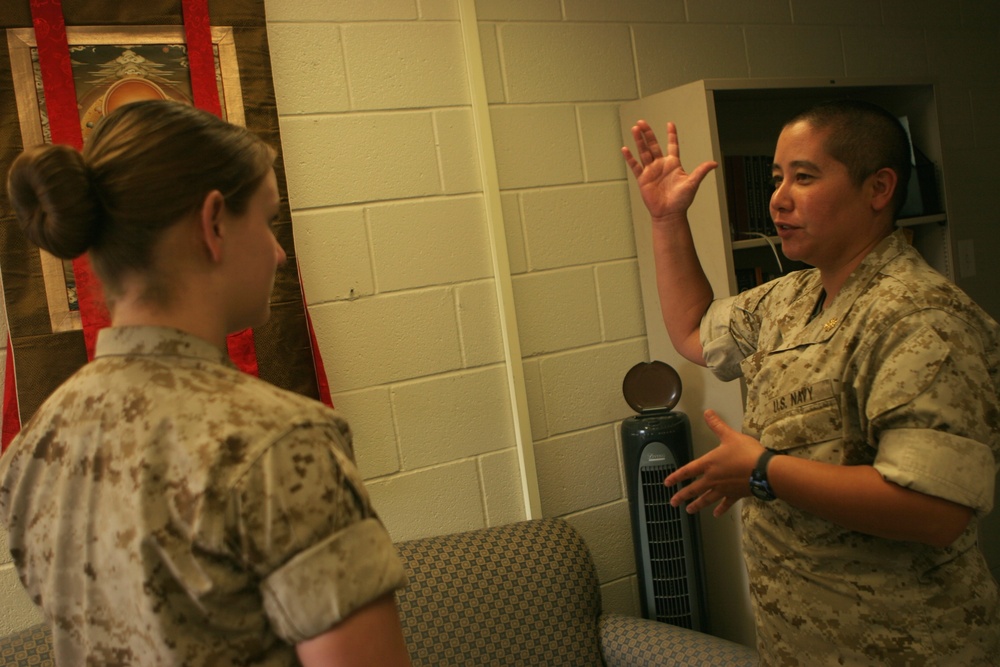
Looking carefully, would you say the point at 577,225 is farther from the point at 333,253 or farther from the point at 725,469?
the point at 725,469

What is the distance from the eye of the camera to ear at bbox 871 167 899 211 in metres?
1.45

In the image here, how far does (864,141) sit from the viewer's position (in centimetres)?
145

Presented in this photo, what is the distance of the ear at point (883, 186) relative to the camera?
4.76 feet

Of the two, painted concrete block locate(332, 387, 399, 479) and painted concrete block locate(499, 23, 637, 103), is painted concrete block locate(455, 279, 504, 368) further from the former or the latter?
painted concrete block locate(499, 23, 637, 103)

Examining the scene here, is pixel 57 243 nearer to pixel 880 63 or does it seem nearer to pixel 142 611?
pixel 142 611

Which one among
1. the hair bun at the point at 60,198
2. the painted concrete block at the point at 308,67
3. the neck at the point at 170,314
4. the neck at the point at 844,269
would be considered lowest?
the neck at the point at 844,269

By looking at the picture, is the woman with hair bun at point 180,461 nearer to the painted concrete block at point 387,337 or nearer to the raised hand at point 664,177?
the raised hand at point 664,177

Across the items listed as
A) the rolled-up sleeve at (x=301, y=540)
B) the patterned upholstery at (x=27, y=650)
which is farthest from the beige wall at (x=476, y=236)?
the rolled-up sleeve at (x=301, y=540)

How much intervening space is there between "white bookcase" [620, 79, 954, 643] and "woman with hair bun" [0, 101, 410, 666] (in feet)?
5.31

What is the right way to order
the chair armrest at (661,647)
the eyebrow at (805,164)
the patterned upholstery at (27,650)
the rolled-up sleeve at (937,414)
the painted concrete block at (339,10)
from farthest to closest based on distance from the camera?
the painted concrete block at (339,10)
the chair armrest at (661,647)
the patterned upholstery at (27,650)
the eyebrow at (805,164)
the rolled-up sleeve at (937,414)

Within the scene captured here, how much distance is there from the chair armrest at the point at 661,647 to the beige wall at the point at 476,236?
18.2 inches

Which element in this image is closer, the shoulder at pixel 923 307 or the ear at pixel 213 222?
the ear at pixel 213 222

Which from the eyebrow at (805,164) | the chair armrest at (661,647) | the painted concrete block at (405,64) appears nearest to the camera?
the eyebrow at (805,164)

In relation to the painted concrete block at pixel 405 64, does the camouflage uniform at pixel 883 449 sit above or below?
below
